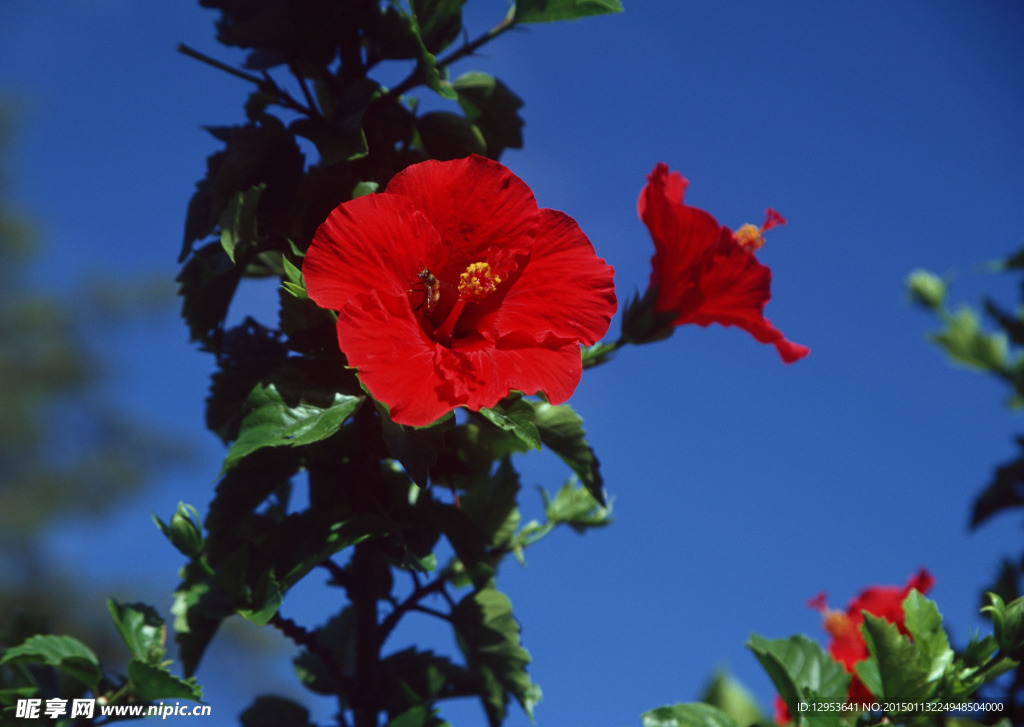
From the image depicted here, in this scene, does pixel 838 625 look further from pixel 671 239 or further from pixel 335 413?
pixel 335 413

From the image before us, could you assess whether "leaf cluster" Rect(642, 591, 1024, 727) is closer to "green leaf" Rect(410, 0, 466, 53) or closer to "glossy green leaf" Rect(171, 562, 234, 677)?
"glossy green leaf" Rect(171, 562, 234, 677)

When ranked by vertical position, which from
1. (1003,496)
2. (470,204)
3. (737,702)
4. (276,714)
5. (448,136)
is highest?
(448,136)

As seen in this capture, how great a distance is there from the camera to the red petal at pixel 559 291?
3.42 feet

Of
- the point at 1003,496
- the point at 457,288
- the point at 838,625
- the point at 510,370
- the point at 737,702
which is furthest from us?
the point at 1003,496

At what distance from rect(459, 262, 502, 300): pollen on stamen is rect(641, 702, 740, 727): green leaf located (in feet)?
2.06

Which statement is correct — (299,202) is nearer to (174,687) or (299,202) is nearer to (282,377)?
(282,377)

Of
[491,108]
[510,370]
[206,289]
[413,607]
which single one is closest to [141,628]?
[413,607]

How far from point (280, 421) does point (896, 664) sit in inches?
35.2

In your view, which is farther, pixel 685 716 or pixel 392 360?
pixel 685 716

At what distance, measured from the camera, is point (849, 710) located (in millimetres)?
1138

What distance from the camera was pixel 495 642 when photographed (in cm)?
132

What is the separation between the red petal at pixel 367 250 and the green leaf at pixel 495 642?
594 mm

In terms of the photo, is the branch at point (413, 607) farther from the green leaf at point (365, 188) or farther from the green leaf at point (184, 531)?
the green leaf at point (365, 188)

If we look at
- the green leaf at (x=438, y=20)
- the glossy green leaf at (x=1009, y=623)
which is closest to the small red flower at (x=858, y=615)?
the glossy green leaf at (x=1009, y=623)
